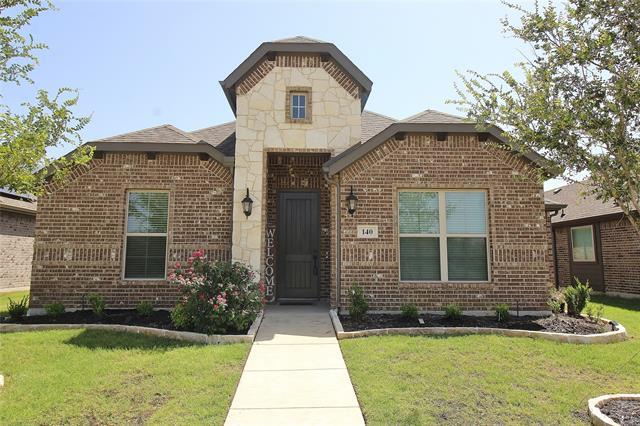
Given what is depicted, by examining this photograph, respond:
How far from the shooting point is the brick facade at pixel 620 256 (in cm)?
1352

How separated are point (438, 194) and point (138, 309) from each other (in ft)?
21.4

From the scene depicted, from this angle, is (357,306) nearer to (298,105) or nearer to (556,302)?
(556,302)

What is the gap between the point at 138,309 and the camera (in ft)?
27.3

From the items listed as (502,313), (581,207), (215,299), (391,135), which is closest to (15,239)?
(215,299)

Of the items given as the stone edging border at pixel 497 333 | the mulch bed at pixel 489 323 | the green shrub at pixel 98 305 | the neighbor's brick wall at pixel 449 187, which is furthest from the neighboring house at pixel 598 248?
the green shrub at pixel 98 305

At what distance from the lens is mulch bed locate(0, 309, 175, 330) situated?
7.90m

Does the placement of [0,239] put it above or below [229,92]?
below

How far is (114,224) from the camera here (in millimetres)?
9195

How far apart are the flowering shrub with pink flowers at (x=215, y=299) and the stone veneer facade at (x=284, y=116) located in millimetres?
1926

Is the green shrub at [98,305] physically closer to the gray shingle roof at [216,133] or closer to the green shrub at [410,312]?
the gray shingle roof at [216,133]

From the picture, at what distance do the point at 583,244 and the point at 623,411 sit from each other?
13671mm

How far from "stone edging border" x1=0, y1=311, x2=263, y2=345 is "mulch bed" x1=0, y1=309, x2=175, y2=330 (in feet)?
1.40

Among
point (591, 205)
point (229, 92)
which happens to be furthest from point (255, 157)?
point (591, 205)

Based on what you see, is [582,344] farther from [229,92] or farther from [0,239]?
[0,239]
